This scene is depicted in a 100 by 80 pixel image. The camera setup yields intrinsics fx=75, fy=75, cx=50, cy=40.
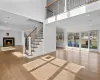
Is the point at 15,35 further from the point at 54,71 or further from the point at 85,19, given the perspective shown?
the point at 54,71

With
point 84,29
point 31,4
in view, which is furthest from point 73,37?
point 31,4

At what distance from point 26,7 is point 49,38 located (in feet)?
9.96

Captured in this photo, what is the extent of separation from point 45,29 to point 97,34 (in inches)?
197

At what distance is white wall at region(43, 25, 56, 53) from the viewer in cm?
627

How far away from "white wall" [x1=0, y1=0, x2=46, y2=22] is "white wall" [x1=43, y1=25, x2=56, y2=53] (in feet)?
3.37

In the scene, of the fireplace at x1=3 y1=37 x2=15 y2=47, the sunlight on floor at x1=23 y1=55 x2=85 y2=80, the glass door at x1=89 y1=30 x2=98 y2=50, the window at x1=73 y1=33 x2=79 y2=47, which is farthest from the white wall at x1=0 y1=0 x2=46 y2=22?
the fireplace at x1=3 y1=37 x2=15 y2=47

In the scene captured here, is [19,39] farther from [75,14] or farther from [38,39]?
[75,14]

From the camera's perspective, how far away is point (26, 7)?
4.86 m

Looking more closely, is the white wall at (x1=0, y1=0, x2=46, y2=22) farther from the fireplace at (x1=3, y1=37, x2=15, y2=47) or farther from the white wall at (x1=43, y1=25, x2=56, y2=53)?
the fireplace at (x1=3, y1=37, x2=15, y2=47)

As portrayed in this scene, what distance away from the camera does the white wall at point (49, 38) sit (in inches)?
247

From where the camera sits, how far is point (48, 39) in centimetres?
655

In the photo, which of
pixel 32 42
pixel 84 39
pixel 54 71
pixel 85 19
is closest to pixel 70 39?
pixel 84 39

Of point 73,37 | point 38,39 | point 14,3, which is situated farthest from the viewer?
point 73,37

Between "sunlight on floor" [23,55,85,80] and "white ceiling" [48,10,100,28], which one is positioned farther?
"white ceiling" [48,10,100,28]
